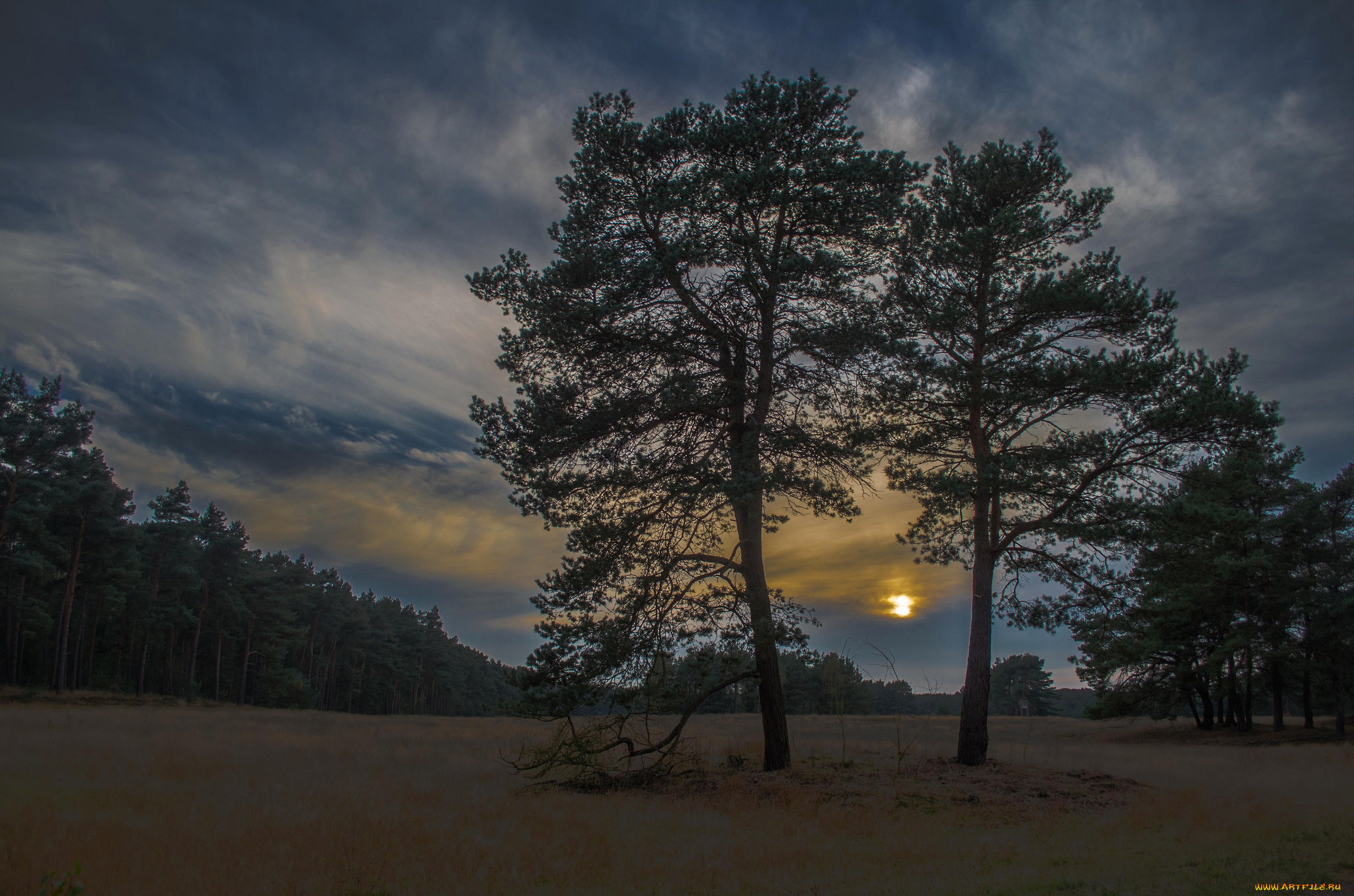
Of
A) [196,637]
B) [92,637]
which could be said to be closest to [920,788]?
[196,637]

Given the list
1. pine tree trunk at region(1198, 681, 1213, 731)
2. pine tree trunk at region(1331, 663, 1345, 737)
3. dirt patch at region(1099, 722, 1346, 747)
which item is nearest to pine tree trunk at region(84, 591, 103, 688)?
dirt patch at region(1099, 722, 1346, 747)

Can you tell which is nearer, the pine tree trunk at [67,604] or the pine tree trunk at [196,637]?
the pine tree trunk at [67,604]

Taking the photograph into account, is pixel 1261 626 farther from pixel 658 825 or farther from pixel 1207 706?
pixel 658 825

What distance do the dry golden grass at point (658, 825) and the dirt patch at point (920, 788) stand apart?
6 centimetres

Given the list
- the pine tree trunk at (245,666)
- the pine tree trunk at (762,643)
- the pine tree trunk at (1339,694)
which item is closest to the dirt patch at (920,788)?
the pine tree trunk at (762,643)

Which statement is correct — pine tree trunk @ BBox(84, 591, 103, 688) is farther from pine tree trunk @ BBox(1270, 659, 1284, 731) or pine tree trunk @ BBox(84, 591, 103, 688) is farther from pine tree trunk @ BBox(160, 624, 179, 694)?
pine tree trunk @ BBox(1270, 659, 1284, 731)

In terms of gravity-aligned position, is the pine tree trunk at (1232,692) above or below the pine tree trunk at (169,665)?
above

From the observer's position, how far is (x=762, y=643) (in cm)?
1210

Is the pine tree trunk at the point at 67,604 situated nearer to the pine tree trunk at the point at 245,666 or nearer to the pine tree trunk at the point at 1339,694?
the pine tree trunk at the point at 245,666

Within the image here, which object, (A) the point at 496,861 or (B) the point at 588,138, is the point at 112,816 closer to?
(A) the point at 496,861

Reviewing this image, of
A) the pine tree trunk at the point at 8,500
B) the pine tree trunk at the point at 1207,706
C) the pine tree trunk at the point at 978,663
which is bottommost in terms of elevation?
the pine tree trunk at the point at 1207,706

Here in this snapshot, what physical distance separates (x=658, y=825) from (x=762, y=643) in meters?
3.89

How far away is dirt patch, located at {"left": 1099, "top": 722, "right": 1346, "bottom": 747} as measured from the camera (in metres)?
25.9

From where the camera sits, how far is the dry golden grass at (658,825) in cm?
651
